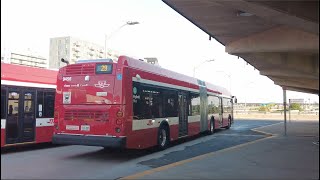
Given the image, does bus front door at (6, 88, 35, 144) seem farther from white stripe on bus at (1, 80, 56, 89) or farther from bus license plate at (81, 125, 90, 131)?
bus license plate at (81, 125, 90, 131)

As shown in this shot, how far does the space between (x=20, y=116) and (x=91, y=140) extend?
9.94ft

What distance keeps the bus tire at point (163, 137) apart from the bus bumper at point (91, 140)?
294 centimetres

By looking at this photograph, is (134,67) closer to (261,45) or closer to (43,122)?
(43,122)

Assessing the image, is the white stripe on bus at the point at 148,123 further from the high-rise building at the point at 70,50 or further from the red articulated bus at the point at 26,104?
the high-rise building at the point at 70,50

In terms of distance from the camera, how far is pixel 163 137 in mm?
15188

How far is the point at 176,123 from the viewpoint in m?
16.7

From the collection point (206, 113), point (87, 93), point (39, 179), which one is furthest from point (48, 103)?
point (206, 113)

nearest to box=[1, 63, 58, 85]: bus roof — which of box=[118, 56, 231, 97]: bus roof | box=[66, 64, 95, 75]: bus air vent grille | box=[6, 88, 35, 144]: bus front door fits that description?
box=[6, 88, 35, 144]: bus front door

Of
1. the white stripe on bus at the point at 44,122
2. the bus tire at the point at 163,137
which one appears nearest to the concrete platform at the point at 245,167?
the bus tire at the point at 163,137

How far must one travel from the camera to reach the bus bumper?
11945 millimetres

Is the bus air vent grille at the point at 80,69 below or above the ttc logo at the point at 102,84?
above

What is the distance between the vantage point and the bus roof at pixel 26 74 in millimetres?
13426

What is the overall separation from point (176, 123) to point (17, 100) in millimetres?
6118

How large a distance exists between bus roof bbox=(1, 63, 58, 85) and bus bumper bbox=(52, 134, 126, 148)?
2502 mm
